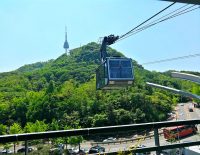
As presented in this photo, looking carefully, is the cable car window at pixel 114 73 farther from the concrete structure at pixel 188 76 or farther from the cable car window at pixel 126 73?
the concrete structure at pixel 188 76

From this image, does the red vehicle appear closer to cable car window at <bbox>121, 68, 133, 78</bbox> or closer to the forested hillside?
cable car window at <bbox>121, 68, 133, 78</bbox>

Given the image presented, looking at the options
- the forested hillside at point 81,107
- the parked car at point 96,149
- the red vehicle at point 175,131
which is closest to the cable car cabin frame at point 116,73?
the red vehicle at point 175,131

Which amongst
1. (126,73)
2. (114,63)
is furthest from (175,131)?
(126,73)

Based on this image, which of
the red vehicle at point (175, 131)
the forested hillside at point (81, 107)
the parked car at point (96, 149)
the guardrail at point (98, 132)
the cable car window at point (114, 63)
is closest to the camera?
the guardrail at point (98, 132)

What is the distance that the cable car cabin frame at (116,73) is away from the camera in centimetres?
1457

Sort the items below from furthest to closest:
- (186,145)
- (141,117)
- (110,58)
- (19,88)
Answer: (19,88), (141,117), (110,58), (186,145)

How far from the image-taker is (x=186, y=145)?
2617 mm

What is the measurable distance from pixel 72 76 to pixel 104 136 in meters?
100

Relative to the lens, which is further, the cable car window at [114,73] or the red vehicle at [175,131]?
the cable car window at [114,73]

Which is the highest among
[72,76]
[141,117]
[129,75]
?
[72,76]

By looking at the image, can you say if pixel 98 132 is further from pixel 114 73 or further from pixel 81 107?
pixel 81 107

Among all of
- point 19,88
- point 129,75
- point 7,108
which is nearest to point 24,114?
point 7,108

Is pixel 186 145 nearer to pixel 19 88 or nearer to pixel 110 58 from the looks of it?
pixel 110 58

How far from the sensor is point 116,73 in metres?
14.7
